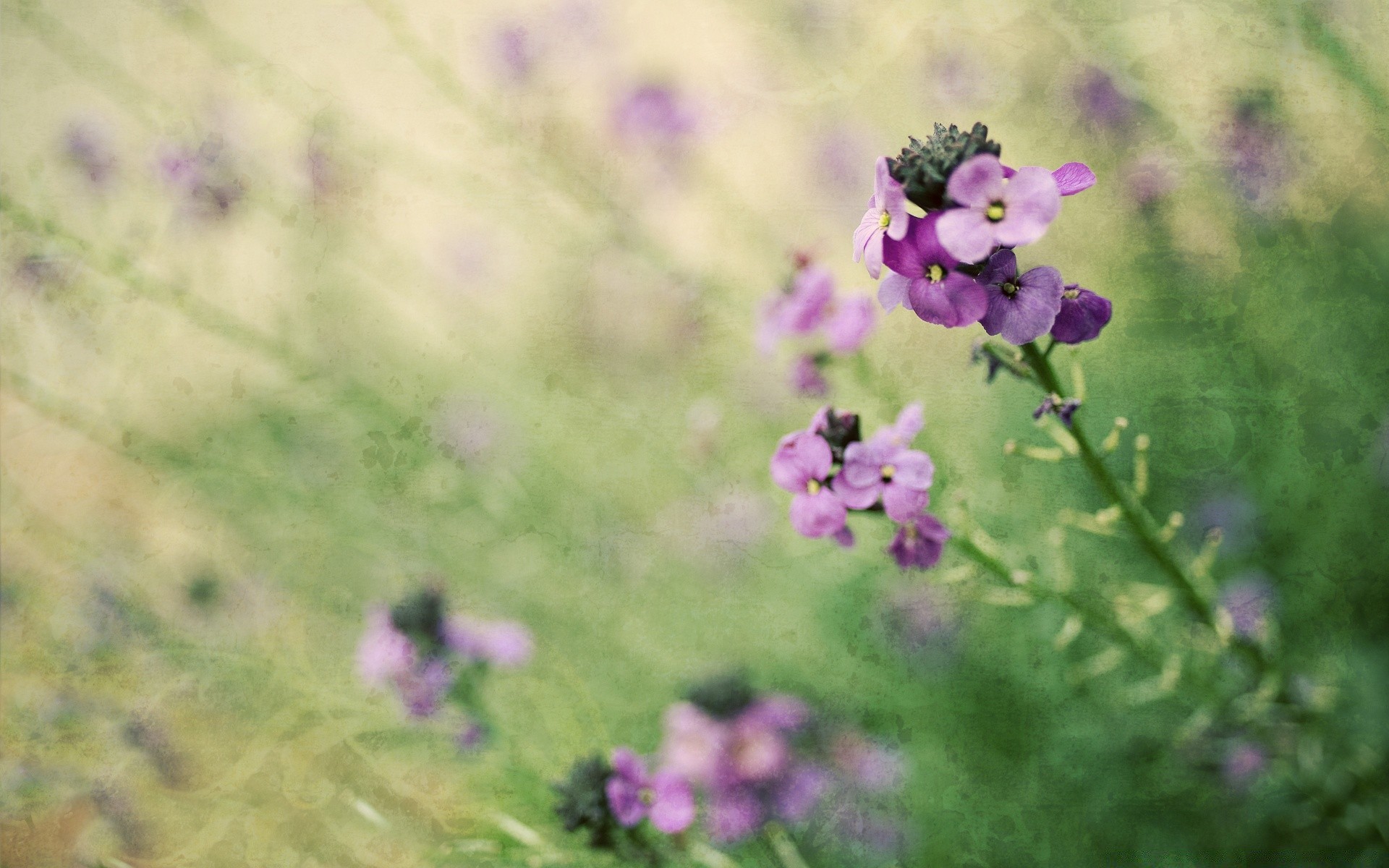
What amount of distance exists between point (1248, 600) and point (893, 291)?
271 cm

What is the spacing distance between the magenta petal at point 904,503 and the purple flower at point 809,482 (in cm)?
10

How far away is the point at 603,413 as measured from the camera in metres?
4.60

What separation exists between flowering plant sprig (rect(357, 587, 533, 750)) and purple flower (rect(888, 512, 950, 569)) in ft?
4.89

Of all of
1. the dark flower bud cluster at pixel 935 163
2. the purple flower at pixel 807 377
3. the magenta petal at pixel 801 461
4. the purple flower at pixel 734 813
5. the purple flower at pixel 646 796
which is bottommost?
the purple flower at pixel 646 796

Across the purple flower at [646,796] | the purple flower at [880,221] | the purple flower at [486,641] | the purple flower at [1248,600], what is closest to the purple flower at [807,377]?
the purple flower at [880,221]

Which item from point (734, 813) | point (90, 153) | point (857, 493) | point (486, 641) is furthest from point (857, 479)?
point (90, 153)

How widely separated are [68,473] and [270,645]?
248cm

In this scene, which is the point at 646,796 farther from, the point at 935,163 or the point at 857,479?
the point at 935,163

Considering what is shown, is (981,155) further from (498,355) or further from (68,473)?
(68,473)

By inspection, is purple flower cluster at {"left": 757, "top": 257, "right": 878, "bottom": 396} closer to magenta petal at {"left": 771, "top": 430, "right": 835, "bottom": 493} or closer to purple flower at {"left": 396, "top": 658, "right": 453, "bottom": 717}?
magenta petal at {"left": 771, "top": 430, "right": 835, "bottom": 493}

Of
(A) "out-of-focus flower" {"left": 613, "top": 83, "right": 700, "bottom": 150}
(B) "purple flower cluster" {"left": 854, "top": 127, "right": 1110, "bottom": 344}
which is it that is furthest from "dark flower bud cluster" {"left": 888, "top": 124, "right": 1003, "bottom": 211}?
(A) "out-of-focus flower" {"left": 613, "top": 83, "right": 700, "bottom": 150}

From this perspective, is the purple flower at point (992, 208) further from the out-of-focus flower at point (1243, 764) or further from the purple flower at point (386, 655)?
the out-of-focus flower at point (1243, 764)

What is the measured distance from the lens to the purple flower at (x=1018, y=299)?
1.38 meters

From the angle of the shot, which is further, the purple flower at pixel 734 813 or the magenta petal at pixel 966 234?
the purple flower at pixel 734 813
